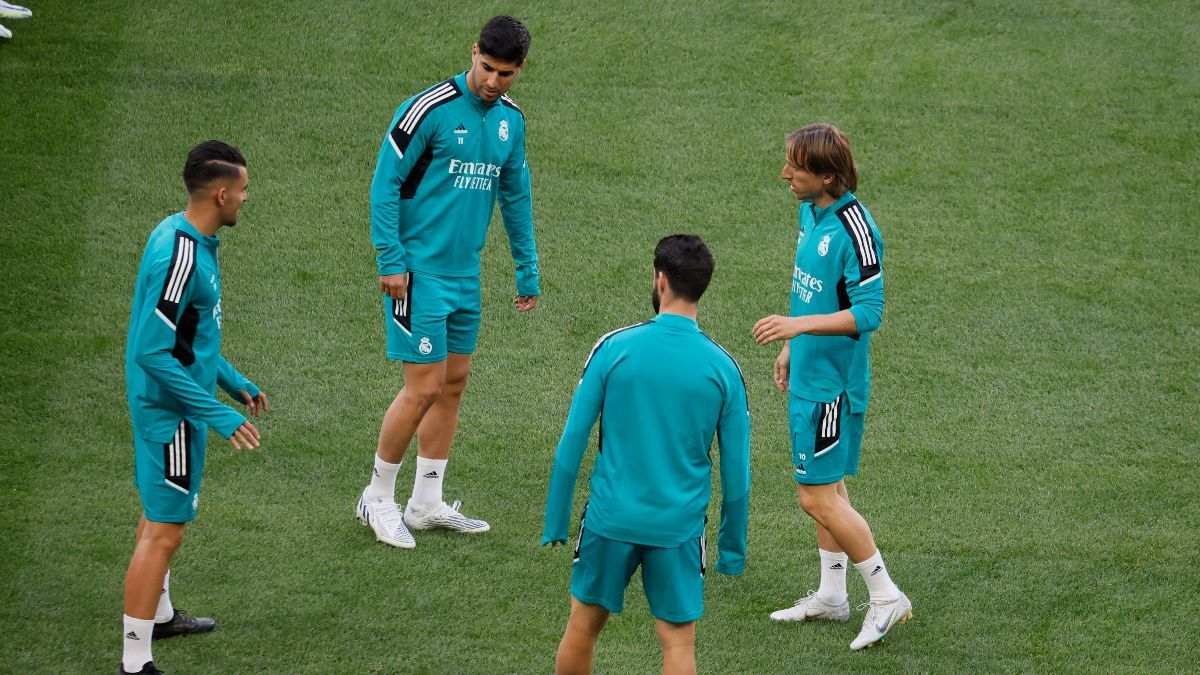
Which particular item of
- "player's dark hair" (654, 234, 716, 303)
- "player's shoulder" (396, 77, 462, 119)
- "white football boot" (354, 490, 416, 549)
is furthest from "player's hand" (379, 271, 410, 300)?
"player's dark hair" (654, 234, 716, 303)

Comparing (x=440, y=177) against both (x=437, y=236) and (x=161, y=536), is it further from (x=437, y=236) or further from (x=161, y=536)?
(x=161, y=536)

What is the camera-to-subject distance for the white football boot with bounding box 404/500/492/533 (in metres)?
5.51

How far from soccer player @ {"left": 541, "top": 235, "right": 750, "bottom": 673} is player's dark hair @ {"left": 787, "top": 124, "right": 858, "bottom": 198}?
102 centimetres

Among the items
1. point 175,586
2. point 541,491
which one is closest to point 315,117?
point 541,491

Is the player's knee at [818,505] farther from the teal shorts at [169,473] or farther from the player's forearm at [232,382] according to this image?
the teal shorts at [169,473]

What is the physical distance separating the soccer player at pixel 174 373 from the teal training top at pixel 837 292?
6.63ft

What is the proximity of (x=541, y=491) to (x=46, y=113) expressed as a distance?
193 inches

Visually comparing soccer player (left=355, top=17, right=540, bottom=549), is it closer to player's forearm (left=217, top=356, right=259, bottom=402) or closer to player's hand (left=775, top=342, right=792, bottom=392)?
player's forearm (left=217, top=356, right=259, bottom=402)

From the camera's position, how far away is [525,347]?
7.04 metres

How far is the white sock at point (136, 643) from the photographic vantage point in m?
4.20

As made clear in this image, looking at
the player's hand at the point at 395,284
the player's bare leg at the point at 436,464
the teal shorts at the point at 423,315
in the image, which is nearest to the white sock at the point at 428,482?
the player's bare leg at the point at 436,464

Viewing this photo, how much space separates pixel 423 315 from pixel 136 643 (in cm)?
171

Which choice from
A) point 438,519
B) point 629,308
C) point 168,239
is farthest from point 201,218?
point 629,308

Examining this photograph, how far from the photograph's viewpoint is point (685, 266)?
3574 mm
